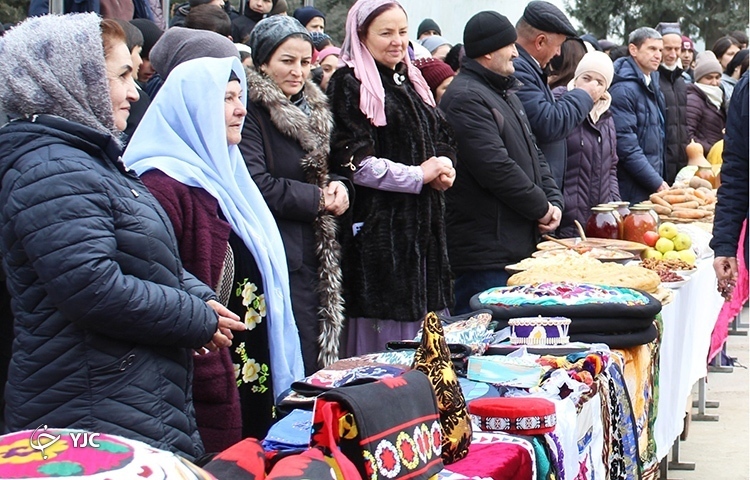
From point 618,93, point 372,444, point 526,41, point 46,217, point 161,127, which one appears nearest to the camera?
point 372,444

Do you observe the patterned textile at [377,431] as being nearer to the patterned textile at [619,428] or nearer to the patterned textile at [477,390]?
the patterned textile at [477,390]

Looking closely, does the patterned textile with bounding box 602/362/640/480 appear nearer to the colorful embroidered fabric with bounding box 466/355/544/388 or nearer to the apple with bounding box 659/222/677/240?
the colorful embroidered fabric with bounding box 466/355/544/388

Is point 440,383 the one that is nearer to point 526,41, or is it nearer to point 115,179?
point 115,179

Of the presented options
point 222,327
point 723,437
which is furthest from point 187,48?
point 723,437

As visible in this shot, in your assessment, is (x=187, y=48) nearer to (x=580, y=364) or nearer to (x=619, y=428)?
(x=580, y=364)

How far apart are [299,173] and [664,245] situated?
201cm

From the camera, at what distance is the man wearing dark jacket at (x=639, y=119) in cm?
798

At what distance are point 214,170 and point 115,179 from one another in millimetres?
842

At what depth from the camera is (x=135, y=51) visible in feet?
15.1

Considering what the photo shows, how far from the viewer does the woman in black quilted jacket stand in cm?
242

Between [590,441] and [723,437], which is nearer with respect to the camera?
[590,441]

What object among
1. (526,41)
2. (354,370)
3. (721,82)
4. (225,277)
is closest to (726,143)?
(526,41)

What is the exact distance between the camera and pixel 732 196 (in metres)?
4.61

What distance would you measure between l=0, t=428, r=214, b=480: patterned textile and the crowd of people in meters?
1.03
